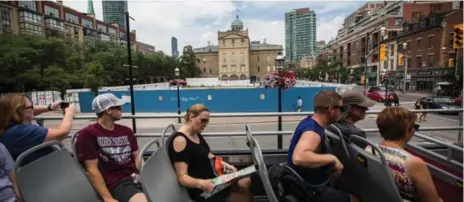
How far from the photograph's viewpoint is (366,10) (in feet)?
314

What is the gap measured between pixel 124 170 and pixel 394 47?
6686 centimetres

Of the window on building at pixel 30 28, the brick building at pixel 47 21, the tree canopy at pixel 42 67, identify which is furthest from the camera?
the window on building at pixel 30 28

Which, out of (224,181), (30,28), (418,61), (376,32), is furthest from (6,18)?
(376,32)

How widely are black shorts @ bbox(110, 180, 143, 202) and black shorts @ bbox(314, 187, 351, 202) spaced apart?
5.24 feet

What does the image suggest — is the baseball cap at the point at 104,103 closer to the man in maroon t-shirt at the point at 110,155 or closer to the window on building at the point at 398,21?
the man in maroon t-shirt at the point at 110,155

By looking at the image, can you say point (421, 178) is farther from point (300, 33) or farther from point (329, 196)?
point (300, 33)

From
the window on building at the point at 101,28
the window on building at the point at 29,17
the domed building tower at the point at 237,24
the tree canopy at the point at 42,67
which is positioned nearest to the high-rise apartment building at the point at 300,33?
the domed building tower at the point at 237,24

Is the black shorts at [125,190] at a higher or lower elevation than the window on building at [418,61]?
lower

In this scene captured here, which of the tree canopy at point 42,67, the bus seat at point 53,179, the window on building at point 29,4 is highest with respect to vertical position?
the window on building at point 29,4

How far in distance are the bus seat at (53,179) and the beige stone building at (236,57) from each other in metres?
105

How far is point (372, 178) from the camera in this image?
2.14m

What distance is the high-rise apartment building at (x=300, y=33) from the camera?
461ft

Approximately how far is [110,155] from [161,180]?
2.33 feet

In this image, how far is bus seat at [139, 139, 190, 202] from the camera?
220cm
